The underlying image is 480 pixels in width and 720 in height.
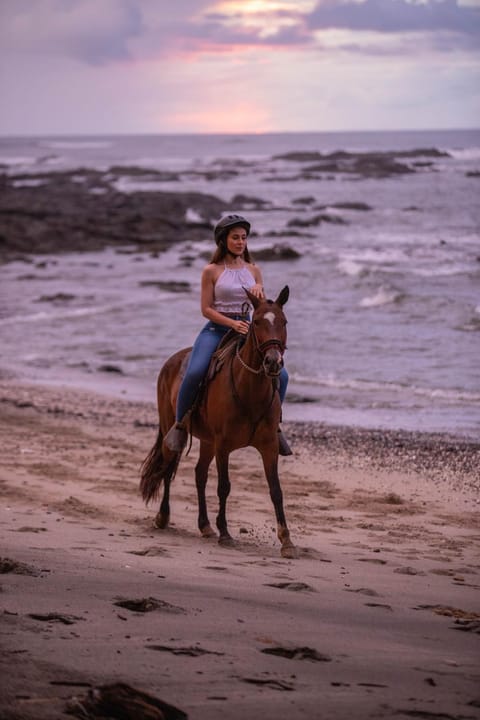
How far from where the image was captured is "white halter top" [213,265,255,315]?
749cm

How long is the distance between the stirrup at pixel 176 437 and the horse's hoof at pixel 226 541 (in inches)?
35.6

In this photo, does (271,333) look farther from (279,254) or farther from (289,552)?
(279,254)

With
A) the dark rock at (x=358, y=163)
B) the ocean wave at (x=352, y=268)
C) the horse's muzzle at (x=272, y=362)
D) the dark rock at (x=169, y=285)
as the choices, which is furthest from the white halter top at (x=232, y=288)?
the dark rock at (x=358, y=163)

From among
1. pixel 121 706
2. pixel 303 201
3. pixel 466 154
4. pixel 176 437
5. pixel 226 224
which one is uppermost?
pixel 466 154

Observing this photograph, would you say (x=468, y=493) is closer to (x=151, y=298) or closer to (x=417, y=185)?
(x=151, y=298)

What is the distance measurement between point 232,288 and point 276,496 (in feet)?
5.06

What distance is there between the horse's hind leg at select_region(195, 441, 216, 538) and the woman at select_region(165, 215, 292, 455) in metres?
0.58

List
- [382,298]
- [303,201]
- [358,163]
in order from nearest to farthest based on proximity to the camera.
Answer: [382,298]
[303,201]
[358,163]

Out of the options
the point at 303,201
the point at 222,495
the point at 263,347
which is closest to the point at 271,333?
the point at 263,347

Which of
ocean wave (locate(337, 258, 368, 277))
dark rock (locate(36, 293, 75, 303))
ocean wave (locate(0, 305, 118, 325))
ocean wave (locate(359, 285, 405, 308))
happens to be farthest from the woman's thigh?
ocean wave (locate(337, 258, 368, 277))

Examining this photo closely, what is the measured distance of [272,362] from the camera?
6.57m

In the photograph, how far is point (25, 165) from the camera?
354 feet

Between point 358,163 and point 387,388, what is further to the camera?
point 358,163

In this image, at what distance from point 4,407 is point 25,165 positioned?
99.1 meters
